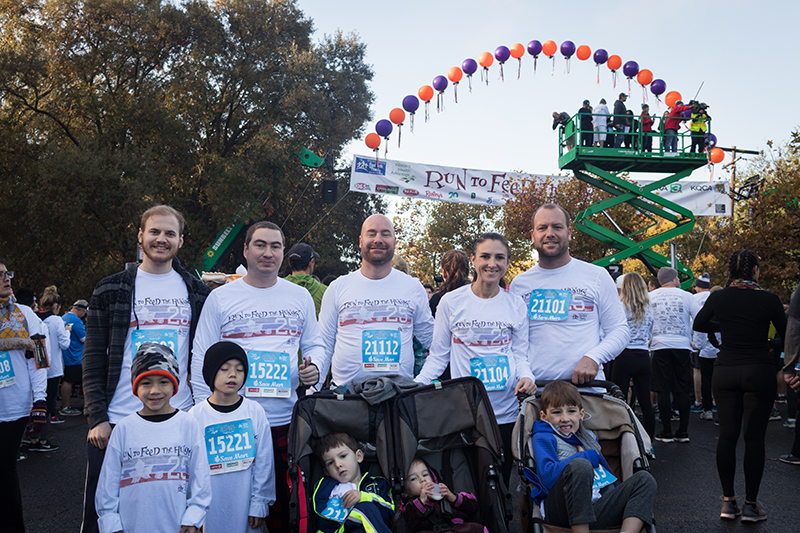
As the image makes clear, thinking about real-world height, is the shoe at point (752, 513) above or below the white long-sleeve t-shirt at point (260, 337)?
below

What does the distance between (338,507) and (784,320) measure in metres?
3.86

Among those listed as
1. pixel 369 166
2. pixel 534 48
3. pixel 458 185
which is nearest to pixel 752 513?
pixel 534 48

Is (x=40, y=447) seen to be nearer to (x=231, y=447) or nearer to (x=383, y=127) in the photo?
(x=231, y=447)

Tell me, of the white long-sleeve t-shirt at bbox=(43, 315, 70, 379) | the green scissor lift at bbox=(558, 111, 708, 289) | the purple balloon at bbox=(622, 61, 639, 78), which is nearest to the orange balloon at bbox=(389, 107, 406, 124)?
the green scissor lift at bbox=(558, 111, 708, 289)

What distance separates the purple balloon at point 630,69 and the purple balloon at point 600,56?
556 millimetres

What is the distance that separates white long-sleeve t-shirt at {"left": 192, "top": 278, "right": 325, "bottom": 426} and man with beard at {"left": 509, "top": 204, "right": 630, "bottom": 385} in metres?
1.57

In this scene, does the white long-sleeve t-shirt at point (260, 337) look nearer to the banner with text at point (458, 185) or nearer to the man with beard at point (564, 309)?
the man with beard at point (564, 309)

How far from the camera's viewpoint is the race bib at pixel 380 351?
156 inches

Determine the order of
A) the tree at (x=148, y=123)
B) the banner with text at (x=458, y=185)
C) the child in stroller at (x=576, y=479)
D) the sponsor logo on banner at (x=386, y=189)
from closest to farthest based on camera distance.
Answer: the child in stroller at (x=576, y=479), the tree at (x=148, y=123), the banner with text at (x=458, y=185), the sponsor logo on banner at (x=386, y=189)

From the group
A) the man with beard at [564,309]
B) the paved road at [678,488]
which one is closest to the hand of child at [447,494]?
the man with beard at [564,309]

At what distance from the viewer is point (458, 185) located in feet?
65.3

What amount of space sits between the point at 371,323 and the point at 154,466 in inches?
63.1

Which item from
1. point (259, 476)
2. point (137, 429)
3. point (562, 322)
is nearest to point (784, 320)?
point (562, 322)

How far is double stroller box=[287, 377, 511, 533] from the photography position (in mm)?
3322
